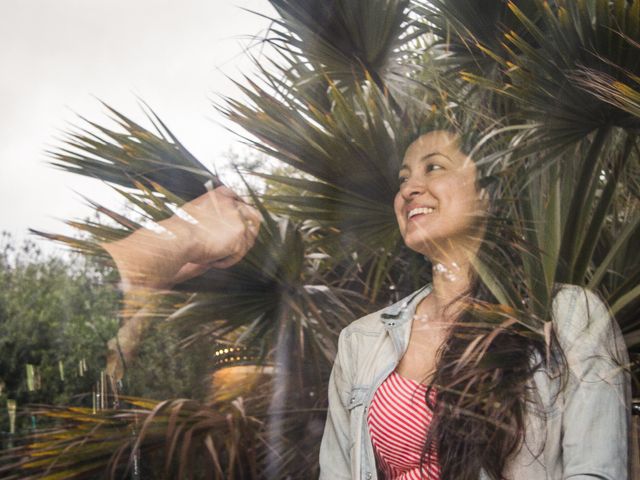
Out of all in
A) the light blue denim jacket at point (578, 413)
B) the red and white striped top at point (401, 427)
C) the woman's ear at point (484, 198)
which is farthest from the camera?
the woman's ear at point (484, 198)

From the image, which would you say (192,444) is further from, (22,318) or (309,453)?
(22,318)

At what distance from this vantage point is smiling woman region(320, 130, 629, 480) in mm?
1285

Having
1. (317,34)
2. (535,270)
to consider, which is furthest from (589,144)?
(317,34)

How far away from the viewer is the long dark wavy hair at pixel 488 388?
4.33 feet

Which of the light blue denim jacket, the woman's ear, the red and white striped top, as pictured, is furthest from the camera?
the woman's ear

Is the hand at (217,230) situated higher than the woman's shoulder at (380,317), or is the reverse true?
the hand at (217,230)

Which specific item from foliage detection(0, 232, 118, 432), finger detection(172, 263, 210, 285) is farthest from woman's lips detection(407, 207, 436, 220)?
foliage detection(0, 232, 118, 432)

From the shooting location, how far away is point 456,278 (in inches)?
58.5

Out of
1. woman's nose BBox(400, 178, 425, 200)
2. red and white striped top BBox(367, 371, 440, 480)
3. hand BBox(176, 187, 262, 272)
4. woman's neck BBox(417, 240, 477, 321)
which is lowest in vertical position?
red and white striped top BBox(367, 371, 440, 480)

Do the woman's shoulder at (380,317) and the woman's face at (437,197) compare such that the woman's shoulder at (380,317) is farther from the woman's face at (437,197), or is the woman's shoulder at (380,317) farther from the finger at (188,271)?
the finger at (188,271)

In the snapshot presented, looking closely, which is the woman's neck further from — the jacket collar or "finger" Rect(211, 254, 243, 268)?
"finger" Rect(211, 254, 243, 268)

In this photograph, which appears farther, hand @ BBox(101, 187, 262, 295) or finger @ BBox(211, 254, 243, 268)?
finger @ BBox(211, 254, 243, 268)

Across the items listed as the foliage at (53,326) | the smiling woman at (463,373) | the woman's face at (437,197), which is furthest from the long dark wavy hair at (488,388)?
the foliage at (53,326)

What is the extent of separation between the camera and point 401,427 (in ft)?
4.58
